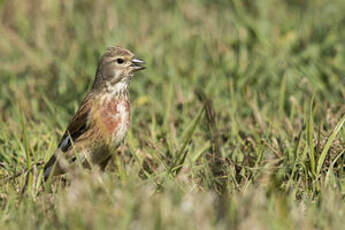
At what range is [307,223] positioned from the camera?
123 inches

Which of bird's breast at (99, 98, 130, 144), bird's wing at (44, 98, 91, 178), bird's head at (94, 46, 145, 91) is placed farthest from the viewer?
bird's head at (94, 46, 145, 91)

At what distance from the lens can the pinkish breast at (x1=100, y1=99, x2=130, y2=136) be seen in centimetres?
455

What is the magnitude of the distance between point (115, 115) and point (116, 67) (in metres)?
0.38

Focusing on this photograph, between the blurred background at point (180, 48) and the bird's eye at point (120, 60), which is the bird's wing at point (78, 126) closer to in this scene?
the bird's eye at point (120, 60)

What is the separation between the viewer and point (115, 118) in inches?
181

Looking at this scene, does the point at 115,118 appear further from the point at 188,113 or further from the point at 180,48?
the point at 180,48

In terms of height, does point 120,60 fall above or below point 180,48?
above

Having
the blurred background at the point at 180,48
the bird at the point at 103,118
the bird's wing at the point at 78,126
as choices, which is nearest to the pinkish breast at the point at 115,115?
the bird at the point at 103,118

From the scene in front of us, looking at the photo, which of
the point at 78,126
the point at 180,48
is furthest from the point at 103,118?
the point at 180,48

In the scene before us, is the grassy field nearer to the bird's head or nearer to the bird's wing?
the bird's wing

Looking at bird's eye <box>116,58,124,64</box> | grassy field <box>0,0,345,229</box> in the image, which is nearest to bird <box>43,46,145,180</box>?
bird's eye <box>116,58,124,64</box>

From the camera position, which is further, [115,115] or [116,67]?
[116,67]

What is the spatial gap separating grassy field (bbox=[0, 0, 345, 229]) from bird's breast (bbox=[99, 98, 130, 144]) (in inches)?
6.6

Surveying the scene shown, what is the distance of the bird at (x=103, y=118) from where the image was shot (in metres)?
4.55
